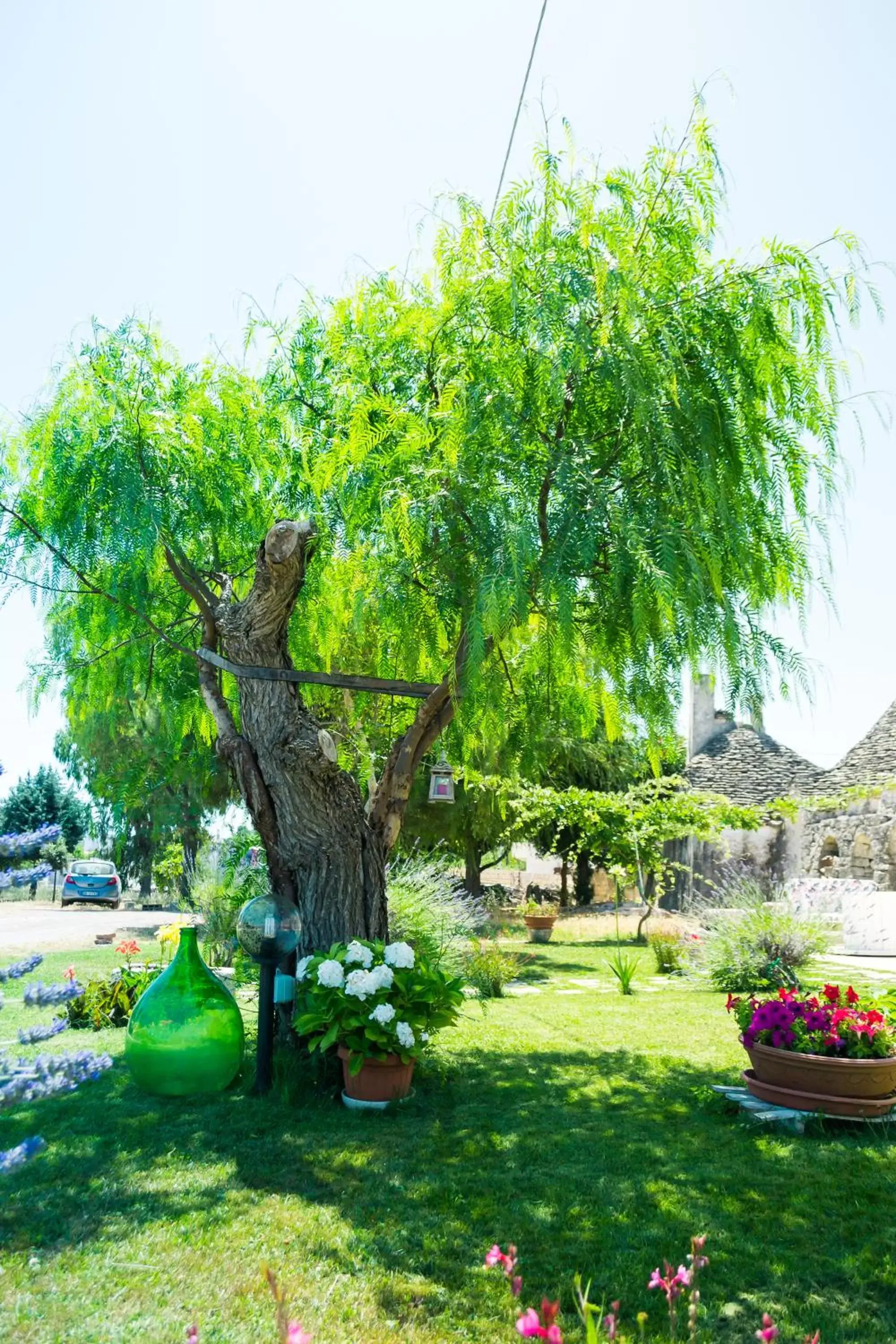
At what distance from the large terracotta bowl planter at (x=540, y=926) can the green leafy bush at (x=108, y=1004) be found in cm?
981

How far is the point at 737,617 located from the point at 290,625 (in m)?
3.25

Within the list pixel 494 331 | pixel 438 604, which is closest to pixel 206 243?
pixel 494 331

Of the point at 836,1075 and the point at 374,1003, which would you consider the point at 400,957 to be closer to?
the point at 374,1003

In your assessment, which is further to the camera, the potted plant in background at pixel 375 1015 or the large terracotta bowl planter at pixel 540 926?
the large terracotta bowl planter at pixel 540 926

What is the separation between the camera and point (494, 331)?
4895mm

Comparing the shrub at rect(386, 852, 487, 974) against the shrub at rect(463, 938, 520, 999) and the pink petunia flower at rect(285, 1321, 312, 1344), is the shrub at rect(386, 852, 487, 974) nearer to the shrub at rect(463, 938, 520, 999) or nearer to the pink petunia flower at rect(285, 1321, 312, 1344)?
the shrub at rect(463, 938, 520, 999)

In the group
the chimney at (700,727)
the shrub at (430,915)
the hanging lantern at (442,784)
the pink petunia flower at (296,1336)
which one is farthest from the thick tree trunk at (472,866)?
the pink petunia flower at (296,1336)

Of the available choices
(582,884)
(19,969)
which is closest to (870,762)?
(582,884)

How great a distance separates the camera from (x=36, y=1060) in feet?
5.84

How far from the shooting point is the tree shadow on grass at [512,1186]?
9.80ft

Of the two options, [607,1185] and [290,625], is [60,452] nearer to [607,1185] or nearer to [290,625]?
[290,625]

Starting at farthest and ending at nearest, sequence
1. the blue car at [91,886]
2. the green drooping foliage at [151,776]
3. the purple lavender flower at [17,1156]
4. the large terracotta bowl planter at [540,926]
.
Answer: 1. the blue car at [91,886]
2. the large terracotta bowl planter at [540,926]
3. the green drooping foliage at [151,776]
4. the purple lavender flower at [17,1156]

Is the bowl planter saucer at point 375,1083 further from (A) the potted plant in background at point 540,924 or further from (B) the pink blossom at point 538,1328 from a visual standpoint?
(A) the potted plant in background at point 540,924

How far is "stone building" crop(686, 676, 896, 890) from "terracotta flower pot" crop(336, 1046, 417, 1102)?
1055 centimetres
